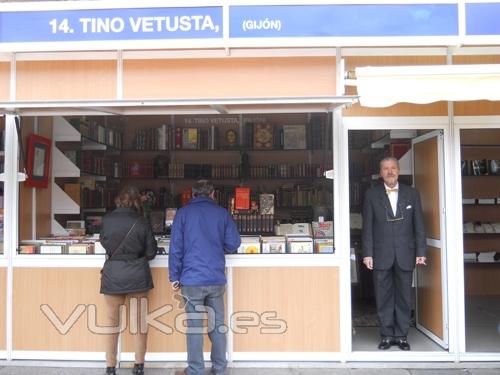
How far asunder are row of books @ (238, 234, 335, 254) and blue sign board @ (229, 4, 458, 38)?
1.70 metres

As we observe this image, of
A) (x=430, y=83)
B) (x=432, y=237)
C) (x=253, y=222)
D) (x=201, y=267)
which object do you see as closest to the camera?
(x=430, y=83)

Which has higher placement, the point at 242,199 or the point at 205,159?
the point at 205,159

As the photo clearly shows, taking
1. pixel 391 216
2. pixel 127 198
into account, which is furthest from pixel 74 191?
pixel 391 216

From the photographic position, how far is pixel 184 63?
13.7ft

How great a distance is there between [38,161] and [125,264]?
1.68 metres

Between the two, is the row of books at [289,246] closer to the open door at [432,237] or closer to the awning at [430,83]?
the open door at [432,237]

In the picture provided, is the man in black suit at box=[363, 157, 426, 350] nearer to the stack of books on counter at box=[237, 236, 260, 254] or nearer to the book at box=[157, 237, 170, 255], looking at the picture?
the stack of books on counter at box=[237, 236, 260, 254]

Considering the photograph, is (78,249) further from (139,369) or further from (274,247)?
(274,247)

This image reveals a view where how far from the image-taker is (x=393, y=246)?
171 inches

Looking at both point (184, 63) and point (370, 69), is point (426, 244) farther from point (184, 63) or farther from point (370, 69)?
point (184, 63)

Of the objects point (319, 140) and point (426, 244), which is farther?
point (319, 140)

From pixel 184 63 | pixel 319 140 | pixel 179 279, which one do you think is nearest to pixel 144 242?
pixel 179 279

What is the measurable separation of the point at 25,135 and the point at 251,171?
3239mm

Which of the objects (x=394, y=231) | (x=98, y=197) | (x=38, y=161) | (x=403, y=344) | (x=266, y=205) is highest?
(x=38, y=161)
